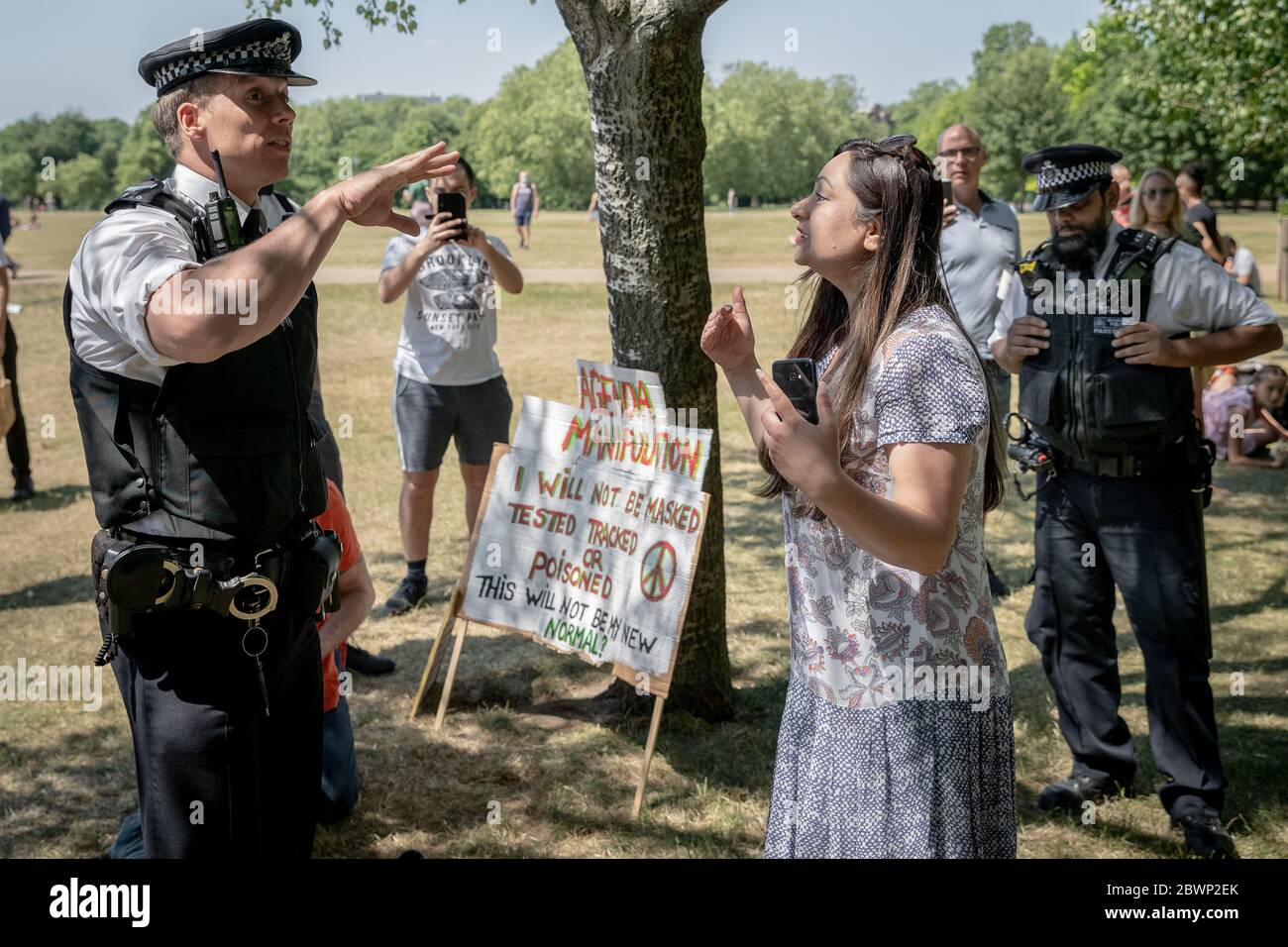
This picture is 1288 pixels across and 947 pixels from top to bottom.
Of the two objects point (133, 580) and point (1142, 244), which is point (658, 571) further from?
point (133, 580)

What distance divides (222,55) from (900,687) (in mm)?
1975

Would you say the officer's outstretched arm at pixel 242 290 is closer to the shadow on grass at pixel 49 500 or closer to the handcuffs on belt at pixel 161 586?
the handcuffs on belt at pixel 161 586

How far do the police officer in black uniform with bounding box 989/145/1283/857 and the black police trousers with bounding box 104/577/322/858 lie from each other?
276 cm

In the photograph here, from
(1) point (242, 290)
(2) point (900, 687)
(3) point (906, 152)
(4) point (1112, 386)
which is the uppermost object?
(3) point (906, 152)

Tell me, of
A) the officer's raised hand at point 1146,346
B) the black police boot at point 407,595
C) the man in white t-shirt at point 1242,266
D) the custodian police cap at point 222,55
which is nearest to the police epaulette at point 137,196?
the custodian police cap at point 222,55

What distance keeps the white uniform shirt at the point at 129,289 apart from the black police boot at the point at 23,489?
7.54m

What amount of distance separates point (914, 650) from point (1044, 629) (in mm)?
2292

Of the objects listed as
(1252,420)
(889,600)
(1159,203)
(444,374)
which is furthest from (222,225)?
(1252,420)

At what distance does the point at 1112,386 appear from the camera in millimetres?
4051

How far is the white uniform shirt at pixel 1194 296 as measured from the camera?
159 inches
